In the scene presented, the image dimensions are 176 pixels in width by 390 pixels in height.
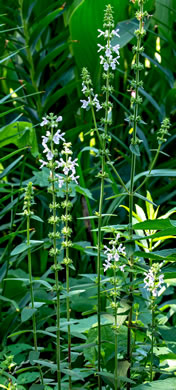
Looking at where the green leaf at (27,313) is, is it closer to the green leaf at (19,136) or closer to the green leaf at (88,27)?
the green leaf at (19,136)

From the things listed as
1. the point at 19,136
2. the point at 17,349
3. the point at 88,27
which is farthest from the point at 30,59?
the point at 17,349

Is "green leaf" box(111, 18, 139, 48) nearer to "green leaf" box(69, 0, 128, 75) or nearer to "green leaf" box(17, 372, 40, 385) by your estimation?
"green leaf" box(69, 0, 128, 75)

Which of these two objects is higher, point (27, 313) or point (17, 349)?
point (27, 313)

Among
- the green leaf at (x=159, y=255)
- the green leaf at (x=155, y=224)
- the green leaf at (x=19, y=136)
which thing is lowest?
the green leaf at (x=159, y=255)

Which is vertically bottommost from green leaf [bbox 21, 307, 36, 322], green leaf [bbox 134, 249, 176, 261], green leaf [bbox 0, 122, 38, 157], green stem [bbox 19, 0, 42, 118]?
green leaf [bbox 21, 307, 36, 322]

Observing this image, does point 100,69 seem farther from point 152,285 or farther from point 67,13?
point 152,285

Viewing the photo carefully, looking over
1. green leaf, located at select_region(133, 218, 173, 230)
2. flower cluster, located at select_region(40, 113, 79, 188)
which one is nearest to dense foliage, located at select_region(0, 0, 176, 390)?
green leaf, located at select_region(133, 218, 173, 230)

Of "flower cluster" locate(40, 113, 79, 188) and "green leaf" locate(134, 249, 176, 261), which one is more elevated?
"flower cluster" locate(40, 113, 79, 188)

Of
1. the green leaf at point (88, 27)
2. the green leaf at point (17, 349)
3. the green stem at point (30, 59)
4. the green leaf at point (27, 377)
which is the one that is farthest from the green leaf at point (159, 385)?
the green stem at point (30, 59)

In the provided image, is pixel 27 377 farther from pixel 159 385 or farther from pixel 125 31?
pixel 125 31

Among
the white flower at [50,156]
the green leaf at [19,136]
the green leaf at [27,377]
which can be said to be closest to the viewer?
the white flower at [50,156]

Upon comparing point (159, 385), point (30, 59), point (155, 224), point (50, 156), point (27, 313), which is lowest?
point (159, 385)

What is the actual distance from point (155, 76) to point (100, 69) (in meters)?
0.50

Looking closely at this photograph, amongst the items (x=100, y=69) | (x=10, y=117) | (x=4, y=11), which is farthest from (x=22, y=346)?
(x=4, y=11)
